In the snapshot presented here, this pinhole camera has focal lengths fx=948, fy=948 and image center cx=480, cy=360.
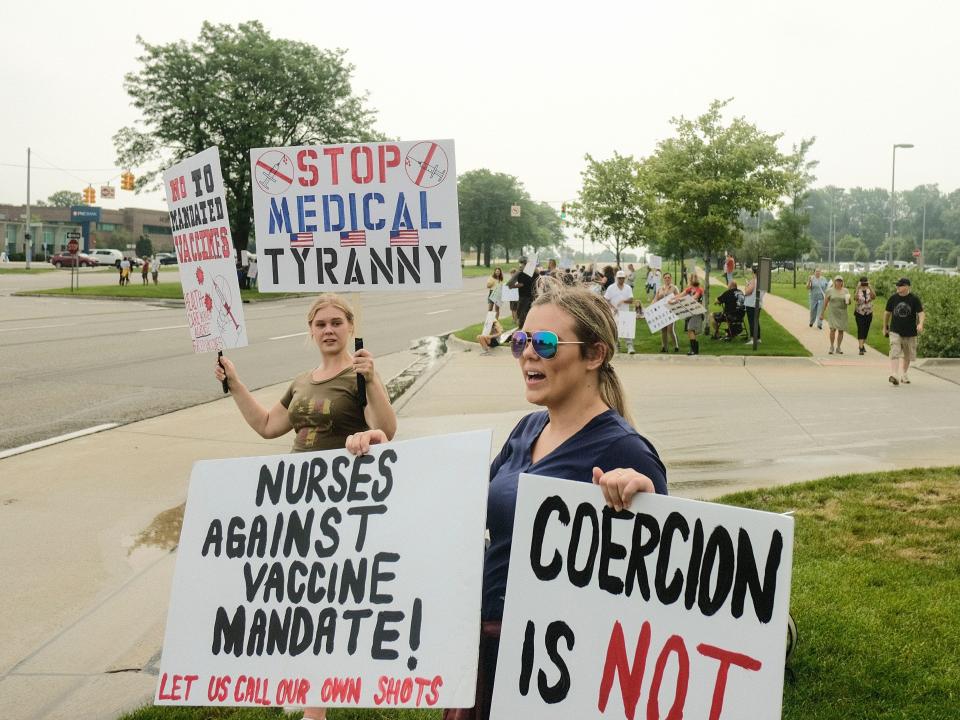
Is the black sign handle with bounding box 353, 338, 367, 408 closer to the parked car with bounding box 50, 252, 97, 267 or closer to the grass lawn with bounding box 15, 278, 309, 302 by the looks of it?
the grass lawn with bounding box 15, 278, 309, 302

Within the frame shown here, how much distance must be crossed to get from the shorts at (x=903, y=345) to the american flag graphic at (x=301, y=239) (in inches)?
511

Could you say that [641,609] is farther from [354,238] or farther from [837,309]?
[837,309]

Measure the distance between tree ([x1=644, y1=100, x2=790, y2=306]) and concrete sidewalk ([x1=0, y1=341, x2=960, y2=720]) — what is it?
18.3 ft

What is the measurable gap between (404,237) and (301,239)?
47cm

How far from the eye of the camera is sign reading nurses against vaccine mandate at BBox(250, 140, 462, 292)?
168 inches

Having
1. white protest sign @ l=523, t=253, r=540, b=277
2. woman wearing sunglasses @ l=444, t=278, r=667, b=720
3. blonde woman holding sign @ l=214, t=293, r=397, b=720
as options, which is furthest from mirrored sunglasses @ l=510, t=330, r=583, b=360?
white protest sign @ l=523, t=253, r=540, b=277

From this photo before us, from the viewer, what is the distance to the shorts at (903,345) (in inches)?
591

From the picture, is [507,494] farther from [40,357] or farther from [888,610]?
[40,357]

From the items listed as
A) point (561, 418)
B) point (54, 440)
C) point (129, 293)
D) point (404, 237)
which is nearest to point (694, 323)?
point (54, 440)

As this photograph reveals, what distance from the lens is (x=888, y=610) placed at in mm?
4957

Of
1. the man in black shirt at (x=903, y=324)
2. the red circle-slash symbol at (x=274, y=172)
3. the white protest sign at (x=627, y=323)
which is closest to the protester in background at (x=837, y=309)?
the white protest sign at (x=627, y=323)

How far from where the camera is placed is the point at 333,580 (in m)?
2.87

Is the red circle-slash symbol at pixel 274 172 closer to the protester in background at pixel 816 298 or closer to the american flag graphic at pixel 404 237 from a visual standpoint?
the american flag graphic at pixel 404 237

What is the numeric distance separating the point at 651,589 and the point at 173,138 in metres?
42.9
